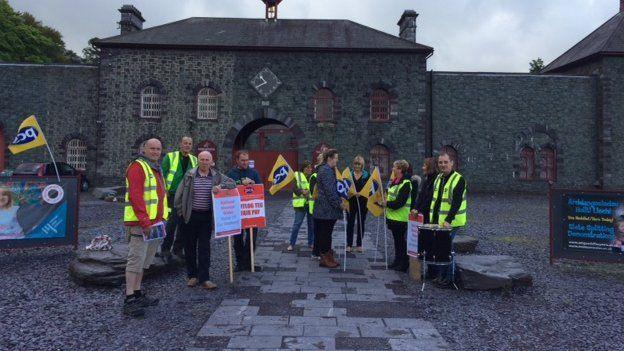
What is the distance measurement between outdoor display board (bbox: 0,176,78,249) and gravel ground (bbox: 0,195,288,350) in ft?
1.18

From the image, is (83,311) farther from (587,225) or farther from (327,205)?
(587,225)

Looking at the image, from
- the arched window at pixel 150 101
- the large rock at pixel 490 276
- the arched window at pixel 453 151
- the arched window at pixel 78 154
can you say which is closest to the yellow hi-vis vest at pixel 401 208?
the large rock at pixel 490 276

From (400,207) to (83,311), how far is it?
184 inches

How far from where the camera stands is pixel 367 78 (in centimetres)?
2017

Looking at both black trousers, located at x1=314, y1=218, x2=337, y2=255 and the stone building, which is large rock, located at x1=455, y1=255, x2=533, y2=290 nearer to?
black trousers, located at x1=314, y1=218, x2=337, y2=255

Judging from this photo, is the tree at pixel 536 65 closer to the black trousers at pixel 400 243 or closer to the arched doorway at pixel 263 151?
the arched doorway at pixel 263 151

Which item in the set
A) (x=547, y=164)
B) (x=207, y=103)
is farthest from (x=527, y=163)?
(x=207, y=103)

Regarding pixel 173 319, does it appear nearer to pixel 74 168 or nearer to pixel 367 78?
pixel 367 78

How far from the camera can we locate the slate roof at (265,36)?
64.6 ft

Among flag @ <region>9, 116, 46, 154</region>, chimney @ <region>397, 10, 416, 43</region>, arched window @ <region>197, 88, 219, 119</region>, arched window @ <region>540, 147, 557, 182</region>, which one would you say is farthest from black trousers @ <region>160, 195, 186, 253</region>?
arched window @ <region>540, 147, 557, 182</region>

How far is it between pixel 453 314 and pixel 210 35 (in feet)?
62.7

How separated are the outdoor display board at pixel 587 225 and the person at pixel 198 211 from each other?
5.59m

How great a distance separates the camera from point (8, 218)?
7.02m

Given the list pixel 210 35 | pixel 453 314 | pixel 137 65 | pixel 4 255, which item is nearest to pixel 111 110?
pixel 137 65
